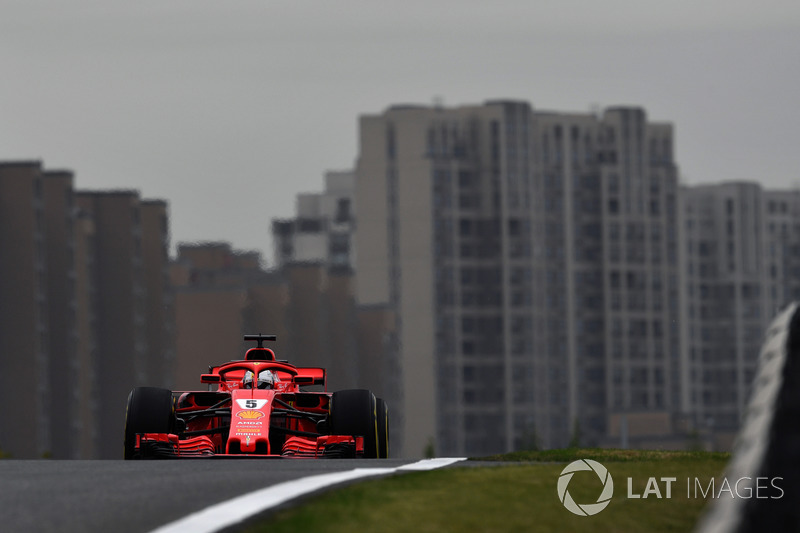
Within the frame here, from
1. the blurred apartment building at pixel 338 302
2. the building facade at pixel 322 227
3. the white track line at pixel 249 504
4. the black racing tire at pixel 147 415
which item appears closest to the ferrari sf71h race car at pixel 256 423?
the black racing tire at pixel 147 415

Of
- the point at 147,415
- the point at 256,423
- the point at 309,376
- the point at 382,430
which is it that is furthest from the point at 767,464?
the point at 309,376

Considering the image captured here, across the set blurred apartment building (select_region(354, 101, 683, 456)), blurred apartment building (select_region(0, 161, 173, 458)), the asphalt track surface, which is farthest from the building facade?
the asphalt track surface

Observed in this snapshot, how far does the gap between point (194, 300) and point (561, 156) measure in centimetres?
5943

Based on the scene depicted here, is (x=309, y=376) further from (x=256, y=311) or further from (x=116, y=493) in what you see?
(x=256, y=311)

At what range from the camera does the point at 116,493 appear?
32.1 ft

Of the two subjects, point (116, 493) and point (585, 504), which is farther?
point (116, 493)

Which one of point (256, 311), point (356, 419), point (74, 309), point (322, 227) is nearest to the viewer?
point (356, 419)

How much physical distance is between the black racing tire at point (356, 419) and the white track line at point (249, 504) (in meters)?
6.16

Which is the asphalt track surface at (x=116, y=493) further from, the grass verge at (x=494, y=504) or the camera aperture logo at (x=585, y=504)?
the camera aperture logo at (x=585, y=504)

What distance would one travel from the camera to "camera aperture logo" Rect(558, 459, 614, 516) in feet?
30.1

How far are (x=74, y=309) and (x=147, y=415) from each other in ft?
276

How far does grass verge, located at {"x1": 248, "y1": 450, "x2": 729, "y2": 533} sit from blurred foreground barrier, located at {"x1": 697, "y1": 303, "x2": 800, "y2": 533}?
3.55 feet

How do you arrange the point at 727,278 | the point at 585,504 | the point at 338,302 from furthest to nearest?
the point at 727,278, the point at 338,302, the point at 585,504

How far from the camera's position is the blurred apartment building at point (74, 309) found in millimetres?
92312
